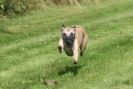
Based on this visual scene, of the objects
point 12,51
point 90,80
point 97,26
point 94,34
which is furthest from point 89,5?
point 90,80

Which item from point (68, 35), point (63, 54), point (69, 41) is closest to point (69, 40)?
point (69, 41)

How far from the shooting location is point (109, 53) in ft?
53.8

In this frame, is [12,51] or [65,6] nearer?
[12,51]

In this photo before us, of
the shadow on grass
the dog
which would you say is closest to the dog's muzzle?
the dog

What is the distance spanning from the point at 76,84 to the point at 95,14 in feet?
51.3

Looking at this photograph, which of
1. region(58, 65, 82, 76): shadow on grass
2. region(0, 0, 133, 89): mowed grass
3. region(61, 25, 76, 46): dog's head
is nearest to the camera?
region(61, 25, 76, 46): dog's head

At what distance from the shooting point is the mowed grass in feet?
41.3

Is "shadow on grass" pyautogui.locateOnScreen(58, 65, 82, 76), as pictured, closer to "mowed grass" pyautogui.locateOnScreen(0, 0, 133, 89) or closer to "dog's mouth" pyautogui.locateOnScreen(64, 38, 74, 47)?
"mowed grass" pyautogui.locateOnScreen(0, 0, 133, 89)

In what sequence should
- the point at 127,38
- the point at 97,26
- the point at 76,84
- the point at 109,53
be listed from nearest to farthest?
the point at 76,84 < the point at 109,53 < the point at 127,38 < the point at 97,26

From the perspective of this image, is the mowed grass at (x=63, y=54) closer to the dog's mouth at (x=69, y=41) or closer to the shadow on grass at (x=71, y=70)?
the shadow on grass at (x=71, y=70)

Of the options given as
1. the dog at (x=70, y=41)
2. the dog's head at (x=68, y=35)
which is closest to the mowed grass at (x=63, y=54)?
the dog at (x=70, y=41)

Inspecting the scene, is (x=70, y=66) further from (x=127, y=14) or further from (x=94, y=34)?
(x=127, y=14)

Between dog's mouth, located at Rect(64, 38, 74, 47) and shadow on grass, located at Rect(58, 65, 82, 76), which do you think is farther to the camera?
shadow on grass, located at Rect(58, 65, 82, 76)

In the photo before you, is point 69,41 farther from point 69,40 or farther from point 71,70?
point 71,70
